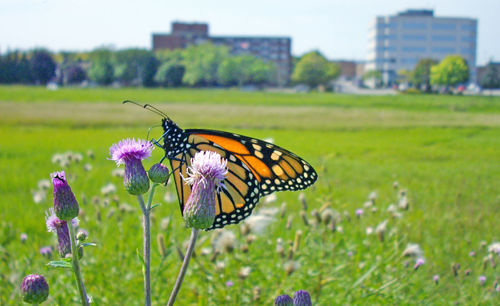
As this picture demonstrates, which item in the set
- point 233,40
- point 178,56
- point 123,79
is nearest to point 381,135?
point 123,79

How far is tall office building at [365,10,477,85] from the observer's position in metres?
60.2

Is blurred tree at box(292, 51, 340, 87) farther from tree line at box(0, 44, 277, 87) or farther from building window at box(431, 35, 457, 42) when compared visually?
building window at box(431, 35, 457, 42)

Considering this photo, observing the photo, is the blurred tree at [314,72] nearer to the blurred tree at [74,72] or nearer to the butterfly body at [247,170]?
the blurred tree at [74,72]

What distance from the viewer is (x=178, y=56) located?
54.2m

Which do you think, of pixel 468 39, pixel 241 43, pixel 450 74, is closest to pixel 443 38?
pixel 468 39

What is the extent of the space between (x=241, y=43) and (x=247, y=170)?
268ft

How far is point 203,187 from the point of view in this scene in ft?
2.80

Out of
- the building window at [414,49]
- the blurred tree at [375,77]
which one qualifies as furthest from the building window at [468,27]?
the blurred tree at [375,77]

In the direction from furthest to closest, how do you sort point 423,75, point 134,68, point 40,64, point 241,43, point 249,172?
point 241,43 < point 423,75 < point 134,68 < point 40,64 < point 249,172

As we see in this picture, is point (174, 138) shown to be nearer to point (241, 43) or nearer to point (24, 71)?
point (24, 71)

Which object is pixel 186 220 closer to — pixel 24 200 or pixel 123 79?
pixel 24 200

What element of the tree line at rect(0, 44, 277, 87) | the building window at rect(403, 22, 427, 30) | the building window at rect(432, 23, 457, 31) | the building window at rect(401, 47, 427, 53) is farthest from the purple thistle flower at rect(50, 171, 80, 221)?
the building window at rect(401, 47, 427, 53)

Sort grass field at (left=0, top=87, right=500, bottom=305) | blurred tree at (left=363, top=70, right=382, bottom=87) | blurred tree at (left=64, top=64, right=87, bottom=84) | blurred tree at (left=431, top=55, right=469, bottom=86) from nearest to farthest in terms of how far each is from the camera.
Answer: grass field at (left=0, top=87, right=500, bottom=305), blurred tree at (left=64, top=64, right=87, bottom=84), blurred tree at (left=431, top=55, right=469, bottom=86), blurred tree at (left=363, top=70, right=382, bottom=87)

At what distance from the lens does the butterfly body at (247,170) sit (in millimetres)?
1402
